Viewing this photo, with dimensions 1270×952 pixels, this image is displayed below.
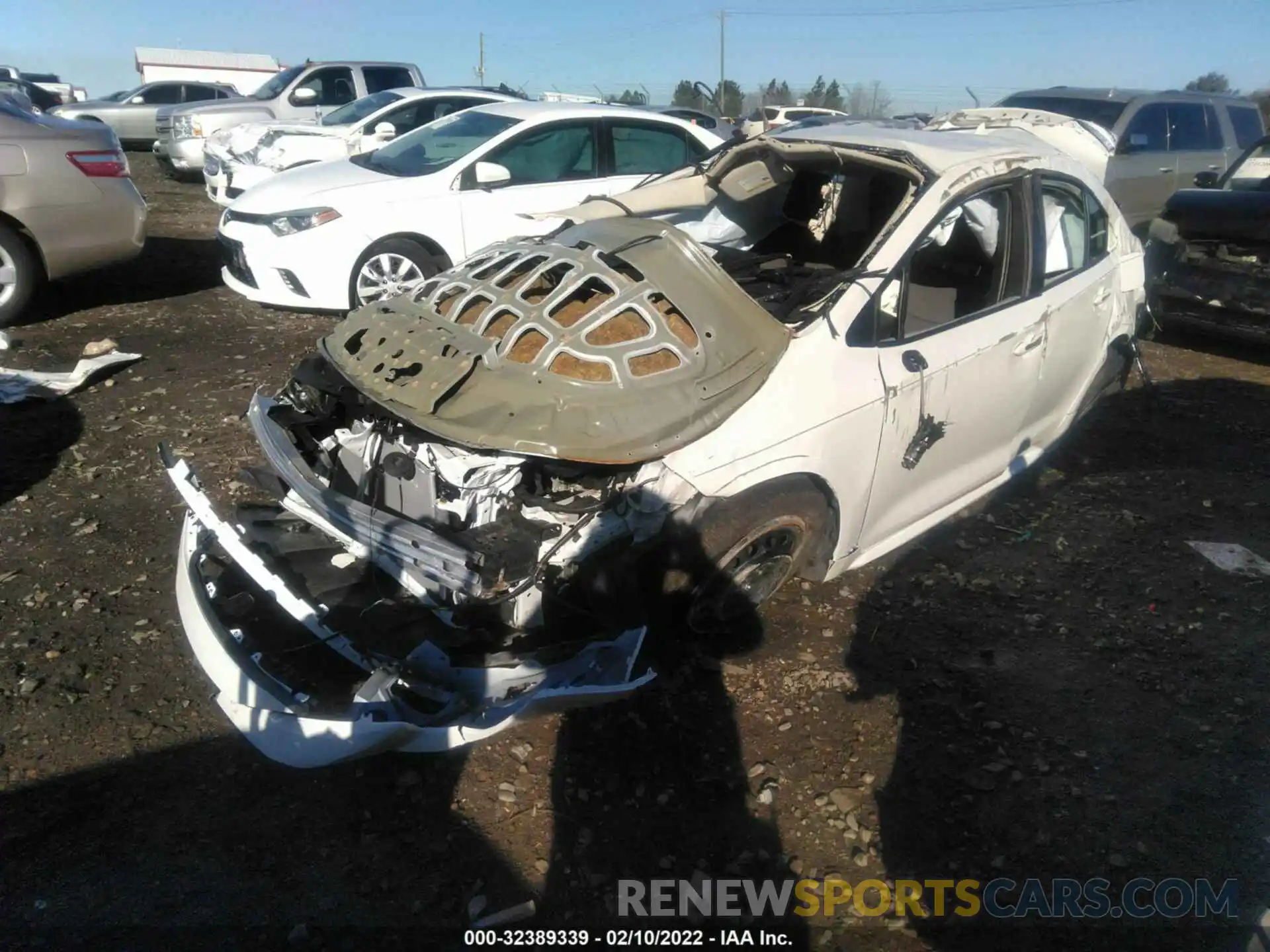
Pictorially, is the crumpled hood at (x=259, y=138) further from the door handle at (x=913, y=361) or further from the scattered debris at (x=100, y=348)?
the door handle at (x=913, y=361)

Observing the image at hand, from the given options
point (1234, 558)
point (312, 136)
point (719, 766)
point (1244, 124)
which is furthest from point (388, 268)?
point (1244, 124)

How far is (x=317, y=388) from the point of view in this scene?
131 inches

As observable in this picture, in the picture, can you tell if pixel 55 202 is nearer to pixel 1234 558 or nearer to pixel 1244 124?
pixel 1234 558

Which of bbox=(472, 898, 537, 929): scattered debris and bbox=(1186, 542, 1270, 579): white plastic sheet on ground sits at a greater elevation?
bbox=(472, 898, 537, 929): scattered debris

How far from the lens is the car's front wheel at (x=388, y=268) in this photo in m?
6.56

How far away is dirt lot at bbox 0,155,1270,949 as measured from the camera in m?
2.44

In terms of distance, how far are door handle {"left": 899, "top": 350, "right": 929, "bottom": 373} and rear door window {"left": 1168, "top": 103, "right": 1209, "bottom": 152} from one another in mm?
8658

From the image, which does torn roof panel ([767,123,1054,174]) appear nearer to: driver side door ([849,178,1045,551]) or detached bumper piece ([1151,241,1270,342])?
driver side door ([849,178,1045,551])

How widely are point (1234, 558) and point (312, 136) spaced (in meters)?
10.0

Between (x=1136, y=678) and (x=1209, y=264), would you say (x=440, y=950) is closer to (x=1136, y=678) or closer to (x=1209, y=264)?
(x=1136, y=678)

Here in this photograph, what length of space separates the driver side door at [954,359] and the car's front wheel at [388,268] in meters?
3.90

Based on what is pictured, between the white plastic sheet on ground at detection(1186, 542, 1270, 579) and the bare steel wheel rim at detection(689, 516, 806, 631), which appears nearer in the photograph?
the bare steel wheel rim at detection(689, 516, 806, 631)

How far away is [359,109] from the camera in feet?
37.0

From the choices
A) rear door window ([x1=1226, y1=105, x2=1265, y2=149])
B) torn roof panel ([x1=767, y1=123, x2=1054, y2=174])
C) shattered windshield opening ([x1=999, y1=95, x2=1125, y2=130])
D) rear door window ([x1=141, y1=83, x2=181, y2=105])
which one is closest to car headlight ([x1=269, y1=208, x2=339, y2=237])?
torn roof panel ([x1=767, y1=123, x2=1054, y2=174])
